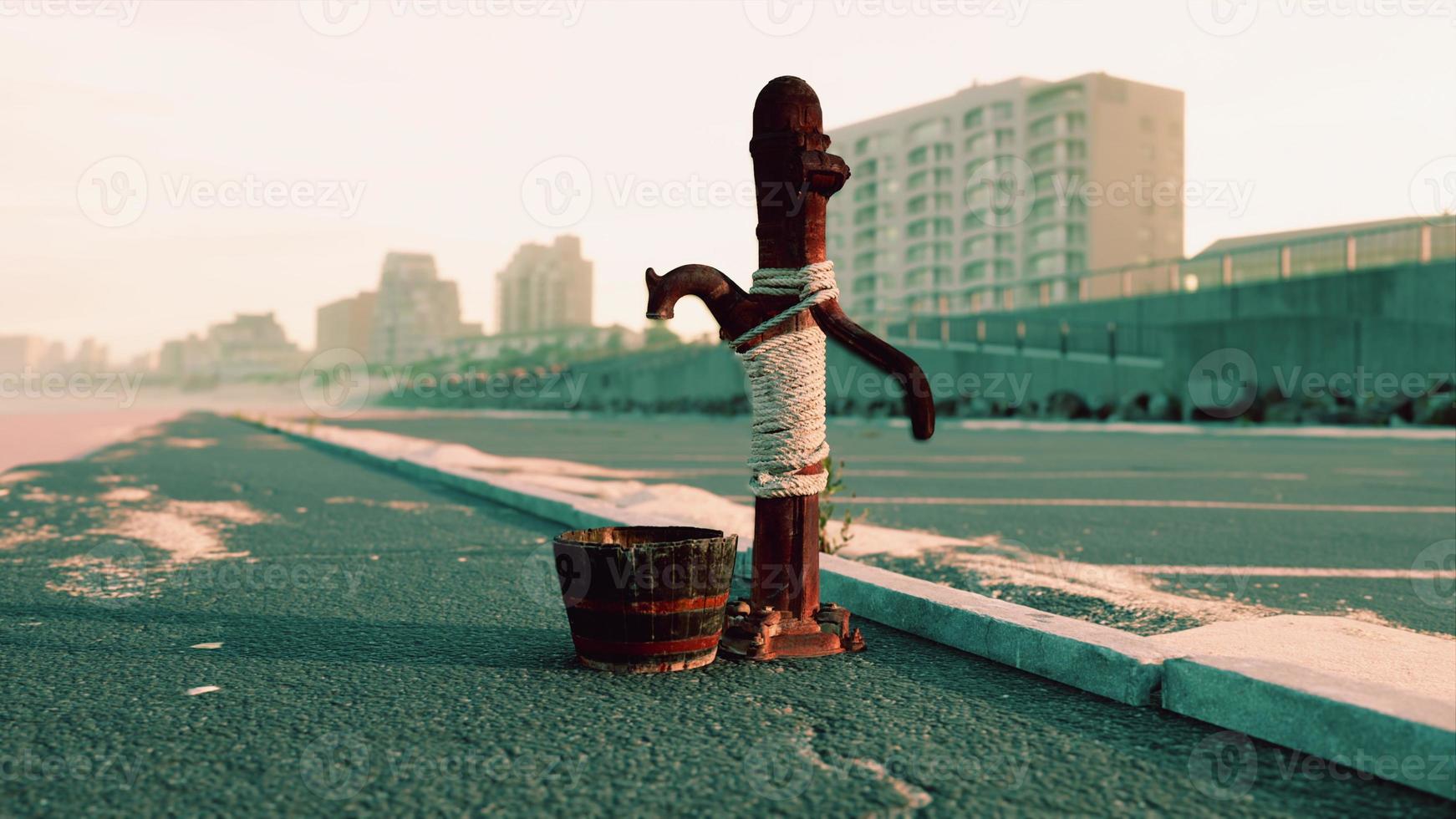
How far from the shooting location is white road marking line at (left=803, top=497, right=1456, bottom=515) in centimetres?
799

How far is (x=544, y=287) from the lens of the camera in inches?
6526

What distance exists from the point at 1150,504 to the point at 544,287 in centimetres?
16229

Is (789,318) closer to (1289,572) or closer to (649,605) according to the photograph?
(649,605)

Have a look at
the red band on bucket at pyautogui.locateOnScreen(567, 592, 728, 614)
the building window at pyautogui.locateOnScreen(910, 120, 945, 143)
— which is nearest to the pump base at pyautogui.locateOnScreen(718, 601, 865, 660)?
the red band on bucket at pyautogui.locateOnScreen(567, 592, 728, 614)

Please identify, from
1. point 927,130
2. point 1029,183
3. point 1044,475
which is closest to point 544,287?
point 927,130

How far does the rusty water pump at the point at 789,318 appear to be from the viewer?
334cm

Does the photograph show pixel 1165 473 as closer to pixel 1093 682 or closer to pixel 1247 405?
pixel 1093 682

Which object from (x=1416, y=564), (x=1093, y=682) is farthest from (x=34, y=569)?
(x=1416, y=564)

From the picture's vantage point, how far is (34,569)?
5340 mm

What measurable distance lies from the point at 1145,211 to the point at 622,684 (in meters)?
79.4

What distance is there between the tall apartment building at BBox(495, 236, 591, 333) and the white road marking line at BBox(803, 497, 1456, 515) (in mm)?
151901

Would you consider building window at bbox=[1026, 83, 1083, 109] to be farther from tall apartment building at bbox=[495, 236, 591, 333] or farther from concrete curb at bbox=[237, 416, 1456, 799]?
tall apartment building at bbox=[495, 236, 591, 333]

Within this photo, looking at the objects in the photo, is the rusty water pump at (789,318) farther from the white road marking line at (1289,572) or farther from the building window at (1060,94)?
the building window at (1060,94)

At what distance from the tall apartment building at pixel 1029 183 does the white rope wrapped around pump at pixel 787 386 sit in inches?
2505
